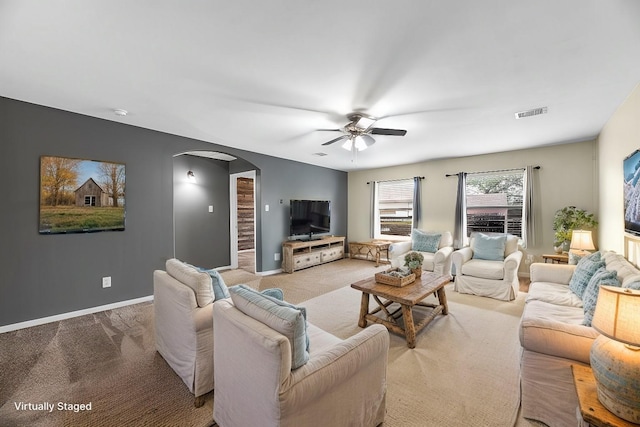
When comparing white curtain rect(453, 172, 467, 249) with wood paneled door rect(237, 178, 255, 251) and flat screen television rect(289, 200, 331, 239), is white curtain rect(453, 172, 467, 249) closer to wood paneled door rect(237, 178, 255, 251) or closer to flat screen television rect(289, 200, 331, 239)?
flat screen television rect(289, 200, 331, 239)

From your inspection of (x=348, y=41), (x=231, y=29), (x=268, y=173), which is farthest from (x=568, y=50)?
(x=268, y=173)

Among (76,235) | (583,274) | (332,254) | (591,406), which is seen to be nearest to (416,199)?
(332,254)

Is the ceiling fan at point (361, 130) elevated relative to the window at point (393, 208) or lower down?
elevated

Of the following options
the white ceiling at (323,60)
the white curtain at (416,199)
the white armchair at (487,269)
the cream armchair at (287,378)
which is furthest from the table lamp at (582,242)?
the cream armchair at (287,378)

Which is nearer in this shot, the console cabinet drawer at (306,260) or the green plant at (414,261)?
the green plant at (414,261)

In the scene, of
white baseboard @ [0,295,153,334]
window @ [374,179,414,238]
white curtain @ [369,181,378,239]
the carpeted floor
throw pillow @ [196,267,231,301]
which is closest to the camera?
the carpeted floor

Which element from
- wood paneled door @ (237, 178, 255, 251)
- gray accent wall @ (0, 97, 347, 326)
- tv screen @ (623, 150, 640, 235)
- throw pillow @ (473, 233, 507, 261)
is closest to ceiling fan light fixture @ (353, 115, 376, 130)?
tv screen @ (623, 150, 640, 235)

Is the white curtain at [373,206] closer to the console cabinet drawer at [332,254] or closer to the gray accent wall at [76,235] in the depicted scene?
the console cabinet drawer at [332,254]

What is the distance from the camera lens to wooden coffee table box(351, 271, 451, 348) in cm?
256

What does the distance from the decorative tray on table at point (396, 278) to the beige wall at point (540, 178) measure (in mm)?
3109

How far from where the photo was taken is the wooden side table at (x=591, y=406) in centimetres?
112

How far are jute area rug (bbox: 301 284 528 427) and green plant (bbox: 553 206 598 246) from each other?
155 centimetres

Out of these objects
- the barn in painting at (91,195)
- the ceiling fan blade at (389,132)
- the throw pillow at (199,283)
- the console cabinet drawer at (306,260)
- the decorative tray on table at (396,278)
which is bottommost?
the console cabinet drawer at (306,260)

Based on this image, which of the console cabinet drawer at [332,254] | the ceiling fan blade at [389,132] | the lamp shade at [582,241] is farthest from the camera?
the console cabinet drawer at [332,254]
